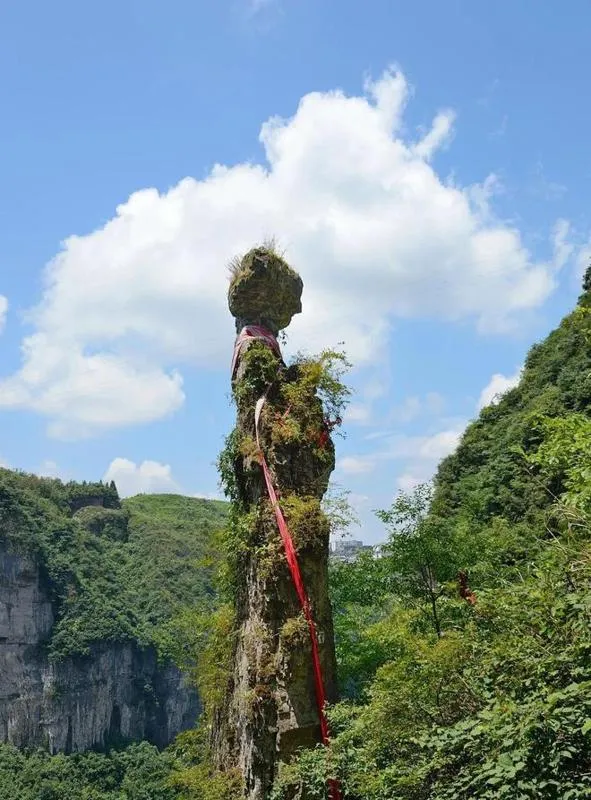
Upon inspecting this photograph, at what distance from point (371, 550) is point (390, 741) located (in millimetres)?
5219

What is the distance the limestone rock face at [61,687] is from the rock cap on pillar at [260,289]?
6101 centimetres

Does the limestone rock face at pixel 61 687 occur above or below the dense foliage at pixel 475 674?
below

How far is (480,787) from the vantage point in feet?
11.6

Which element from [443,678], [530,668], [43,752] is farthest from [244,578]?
[43,752]

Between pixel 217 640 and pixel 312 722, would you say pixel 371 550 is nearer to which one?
pixel 217 640

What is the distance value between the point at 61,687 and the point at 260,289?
6569 cm

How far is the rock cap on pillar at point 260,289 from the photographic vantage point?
7680mm

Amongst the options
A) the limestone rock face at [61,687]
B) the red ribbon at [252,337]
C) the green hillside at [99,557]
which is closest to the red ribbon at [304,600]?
the red ribbon at [252,337]

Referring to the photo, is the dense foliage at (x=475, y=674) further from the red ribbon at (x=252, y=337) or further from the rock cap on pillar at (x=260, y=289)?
the rock cap on pillar at (x=260, y=289)

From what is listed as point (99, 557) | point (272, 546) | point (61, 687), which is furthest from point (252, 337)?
point (99, 557)

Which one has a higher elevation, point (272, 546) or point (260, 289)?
point (260, 289)

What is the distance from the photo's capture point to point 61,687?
63656 mm

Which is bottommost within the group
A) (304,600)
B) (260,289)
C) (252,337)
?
(304,600)

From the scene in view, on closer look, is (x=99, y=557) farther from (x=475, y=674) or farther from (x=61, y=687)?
(x=475, y=674)
